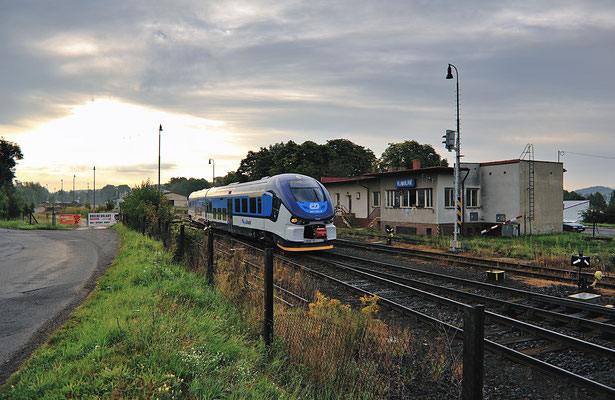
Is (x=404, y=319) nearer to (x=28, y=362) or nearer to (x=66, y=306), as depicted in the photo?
(x=28, y=362)

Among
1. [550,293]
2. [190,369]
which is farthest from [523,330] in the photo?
[190,369]

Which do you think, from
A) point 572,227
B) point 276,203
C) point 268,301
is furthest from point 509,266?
Answer: point 572,227

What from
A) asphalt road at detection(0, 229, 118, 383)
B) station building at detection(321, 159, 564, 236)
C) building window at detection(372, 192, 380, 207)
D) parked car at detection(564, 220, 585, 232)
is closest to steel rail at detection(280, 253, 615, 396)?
asphalt road at detection(0, 229, 118, 383)

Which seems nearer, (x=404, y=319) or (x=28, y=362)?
(x=28, y=362)

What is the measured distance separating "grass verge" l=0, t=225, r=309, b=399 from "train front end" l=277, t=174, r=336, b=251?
296 inches

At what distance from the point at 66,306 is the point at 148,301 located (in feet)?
7.22

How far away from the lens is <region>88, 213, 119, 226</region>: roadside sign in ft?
109

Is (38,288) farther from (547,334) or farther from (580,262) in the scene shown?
(580,262)

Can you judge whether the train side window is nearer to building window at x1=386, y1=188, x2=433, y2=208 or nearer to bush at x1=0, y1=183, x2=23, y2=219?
building window at x1=386, y1=188, x2=433, y2=208

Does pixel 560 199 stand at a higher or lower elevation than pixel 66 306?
higher

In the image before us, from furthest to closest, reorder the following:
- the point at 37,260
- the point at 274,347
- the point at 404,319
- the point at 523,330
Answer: the point at 37,260, the point at 404,319, the point at 523,330, the point at 274,347

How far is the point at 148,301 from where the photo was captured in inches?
272

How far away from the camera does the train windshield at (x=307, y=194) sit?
15.2 meters

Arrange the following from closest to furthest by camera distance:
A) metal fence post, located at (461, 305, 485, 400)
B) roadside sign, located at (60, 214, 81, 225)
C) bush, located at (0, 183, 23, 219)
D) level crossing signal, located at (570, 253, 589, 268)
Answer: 1. metal fence post, located at (461, 305, 485, 400)
2. level crossing signal, located at (570, 253, 589, 268)
3. roadside sign, located at (60, 214, 81, 225)
4. bush, located at (0, 183, 23, 219)
